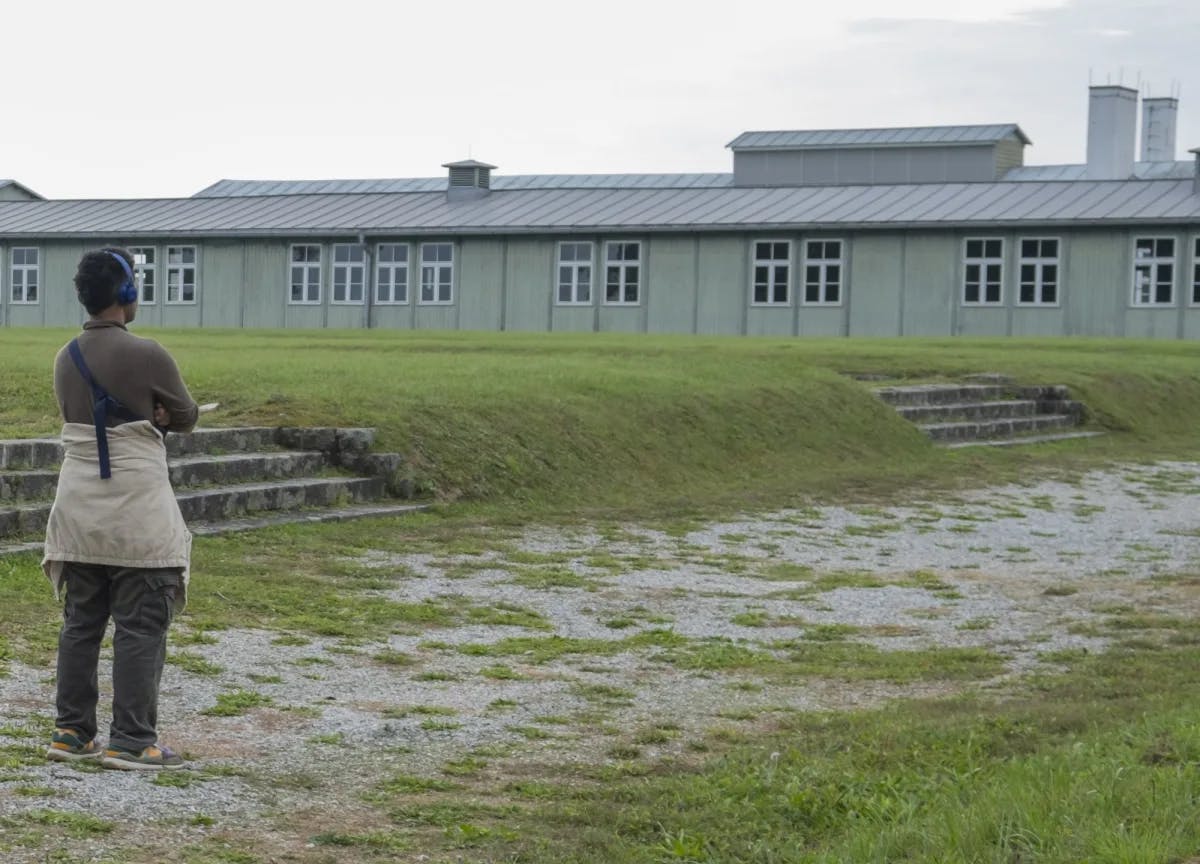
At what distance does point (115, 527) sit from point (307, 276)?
132 feet

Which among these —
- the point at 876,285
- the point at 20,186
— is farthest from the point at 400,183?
the point at 876,285

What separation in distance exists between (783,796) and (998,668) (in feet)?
9.74

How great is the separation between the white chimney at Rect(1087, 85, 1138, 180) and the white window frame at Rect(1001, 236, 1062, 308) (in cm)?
1726

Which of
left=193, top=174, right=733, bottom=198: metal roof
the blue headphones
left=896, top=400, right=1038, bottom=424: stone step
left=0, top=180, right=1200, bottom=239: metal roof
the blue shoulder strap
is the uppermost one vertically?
left=193, top=174, right=733, bottom=198: metal roof

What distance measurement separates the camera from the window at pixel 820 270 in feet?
135

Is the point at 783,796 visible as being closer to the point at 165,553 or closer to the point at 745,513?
the point at 165,553

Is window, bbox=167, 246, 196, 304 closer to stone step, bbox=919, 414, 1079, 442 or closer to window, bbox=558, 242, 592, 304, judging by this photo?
window, bbox=558, 242, 592, 304

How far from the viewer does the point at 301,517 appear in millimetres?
12617

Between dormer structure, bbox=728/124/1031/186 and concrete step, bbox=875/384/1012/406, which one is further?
dormer structure, bbox=728/124/1031/186

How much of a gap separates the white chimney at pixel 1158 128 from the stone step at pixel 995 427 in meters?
45.5

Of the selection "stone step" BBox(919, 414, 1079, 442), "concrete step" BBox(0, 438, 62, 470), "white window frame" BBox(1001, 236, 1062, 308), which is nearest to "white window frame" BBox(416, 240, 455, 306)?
"white window frame" BBox(1001, 236, 1062, 308)

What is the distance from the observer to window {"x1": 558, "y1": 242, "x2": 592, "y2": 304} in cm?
4303

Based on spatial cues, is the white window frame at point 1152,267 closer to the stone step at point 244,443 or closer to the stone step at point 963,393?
the stone step at point 963,393

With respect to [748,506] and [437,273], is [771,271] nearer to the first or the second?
[437,273]
